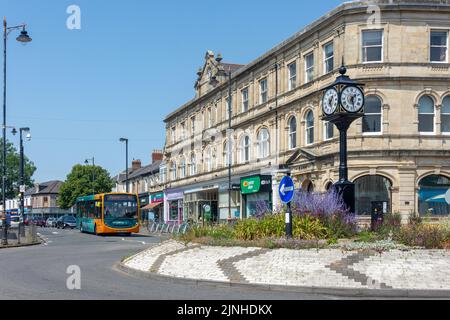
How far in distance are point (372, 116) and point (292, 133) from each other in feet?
24.8

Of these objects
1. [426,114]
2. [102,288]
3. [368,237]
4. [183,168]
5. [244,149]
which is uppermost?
[426,114]

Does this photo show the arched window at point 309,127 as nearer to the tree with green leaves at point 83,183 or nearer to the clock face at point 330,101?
the clock face at point 330,101

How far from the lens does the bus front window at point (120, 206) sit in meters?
42.6

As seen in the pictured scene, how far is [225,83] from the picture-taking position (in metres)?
51.5

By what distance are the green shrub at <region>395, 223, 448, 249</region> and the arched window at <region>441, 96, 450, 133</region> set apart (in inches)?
759

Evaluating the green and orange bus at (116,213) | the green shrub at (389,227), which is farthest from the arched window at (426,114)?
the green and orange bus at (116,213)

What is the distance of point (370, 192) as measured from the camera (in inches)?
1356

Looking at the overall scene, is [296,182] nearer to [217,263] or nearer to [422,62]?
[422,62]

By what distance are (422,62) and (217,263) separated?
2284 centimetres

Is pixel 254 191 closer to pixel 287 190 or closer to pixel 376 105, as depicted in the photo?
pixel 376 105

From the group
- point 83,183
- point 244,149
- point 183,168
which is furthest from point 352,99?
point 83,183

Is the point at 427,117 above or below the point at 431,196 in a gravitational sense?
above

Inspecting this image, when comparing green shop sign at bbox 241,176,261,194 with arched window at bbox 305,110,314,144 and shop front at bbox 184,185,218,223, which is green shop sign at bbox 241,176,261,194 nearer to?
shop front at bbox 184,185,218,223
